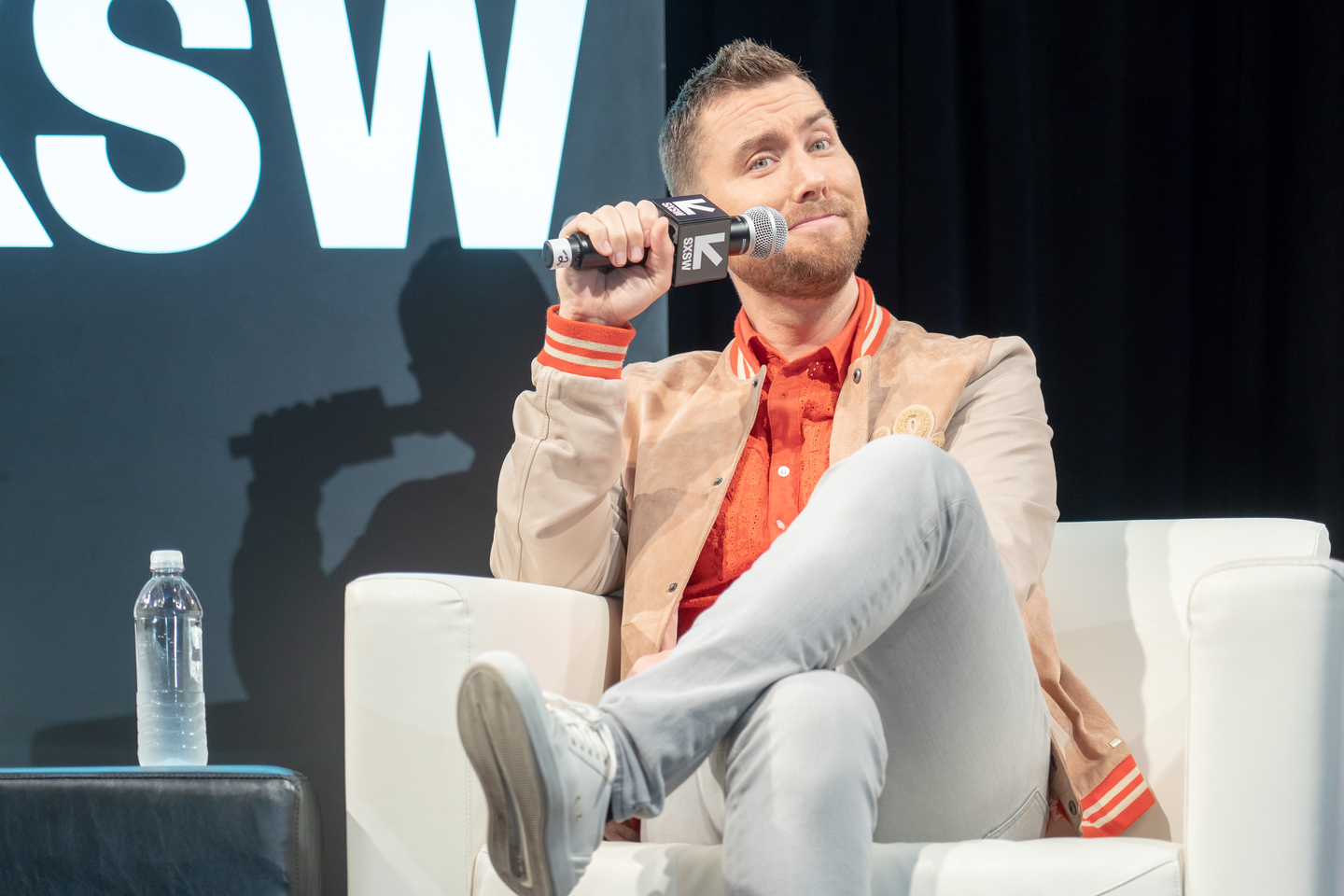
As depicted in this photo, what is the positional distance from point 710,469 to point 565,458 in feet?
0.72

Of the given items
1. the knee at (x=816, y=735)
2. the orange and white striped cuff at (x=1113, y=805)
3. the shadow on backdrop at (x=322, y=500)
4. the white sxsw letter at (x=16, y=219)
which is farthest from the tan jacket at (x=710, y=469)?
the white sxsw letter at (x=16, y=219)

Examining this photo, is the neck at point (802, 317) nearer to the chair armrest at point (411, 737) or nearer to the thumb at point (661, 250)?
the thumb at point (661, 250)

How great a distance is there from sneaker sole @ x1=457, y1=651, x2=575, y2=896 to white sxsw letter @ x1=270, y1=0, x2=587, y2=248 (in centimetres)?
134

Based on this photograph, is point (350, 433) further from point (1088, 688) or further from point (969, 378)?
point (1088, 688)

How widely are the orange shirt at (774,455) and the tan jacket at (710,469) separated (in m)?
0.03

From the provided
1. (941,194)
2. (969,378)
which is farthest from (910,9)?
(969,378)

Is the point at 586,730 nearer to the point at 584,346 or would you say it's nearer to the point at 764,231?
the point at 584,346

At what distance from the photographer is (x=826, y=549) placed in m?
0.95

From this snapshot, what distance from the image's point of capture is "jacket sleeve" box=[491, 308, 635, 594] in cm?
136

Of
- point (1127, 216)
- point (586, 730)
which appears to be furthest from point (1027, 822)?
point (1127, 216)

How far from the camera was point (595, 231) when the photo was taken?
131 cm

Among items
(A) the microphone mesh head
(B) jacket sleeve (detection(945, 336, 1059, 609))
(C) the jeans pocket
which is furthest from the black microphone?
(C) the jeans pocket

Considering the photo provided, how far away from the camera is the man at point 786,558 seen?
88 cm

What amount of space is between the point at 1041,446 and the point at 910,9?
3.79ft
